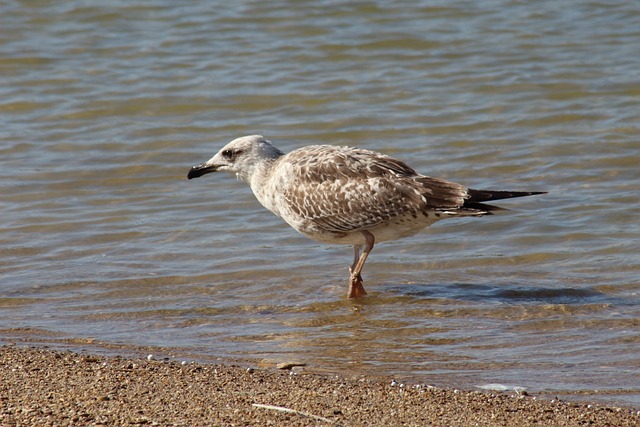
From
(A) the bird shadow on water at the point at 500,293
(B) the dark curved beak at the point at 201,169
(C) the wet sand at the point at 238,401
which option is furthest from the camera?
(B) the dark curved beak at the point at 201,169

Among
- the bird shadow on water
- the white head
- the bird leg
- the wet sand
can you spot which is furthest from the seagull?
the wet sand

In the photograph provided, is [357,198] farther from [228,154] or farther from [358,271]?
[228,154]

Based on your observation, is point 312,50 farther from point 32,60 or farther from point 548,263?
point 548,263

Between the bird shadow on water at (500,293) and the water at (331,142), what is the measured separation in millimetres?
25

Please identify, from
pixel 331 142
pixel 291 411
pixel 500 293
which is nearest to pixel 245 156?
pixel 500 293

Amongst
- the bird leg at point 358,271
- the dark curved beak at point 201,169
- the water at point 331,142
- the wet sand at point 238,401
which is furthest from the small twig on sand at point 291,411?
the dark curved beak at point 201,169

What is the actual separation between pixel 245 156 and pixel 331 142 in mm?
3200

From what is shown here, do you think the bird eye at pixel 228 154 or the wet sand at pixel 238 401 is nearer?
the wet sand at pixel 238 401

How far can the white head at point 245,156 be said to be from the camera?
8.86 meters

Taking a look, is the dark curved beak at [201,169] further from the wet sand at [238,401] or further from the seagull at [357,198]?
the wet sand at [238,401]

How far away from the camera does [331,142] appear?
39.3 feet

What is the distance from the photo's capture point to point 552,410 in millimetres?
5523

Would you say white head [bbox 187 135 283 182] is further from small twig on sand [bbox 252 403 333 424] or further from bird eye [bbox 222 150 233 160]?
small twig on sand [bbox 252 403 333 424]

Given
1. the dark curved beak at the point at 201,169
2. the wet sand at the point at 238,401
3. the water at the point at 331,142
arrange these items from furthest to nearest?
the dark curved beak at the point at 201,169, the water at the point at 331,142, the wet sand at the point at 238,401
